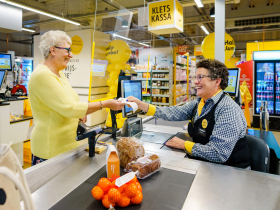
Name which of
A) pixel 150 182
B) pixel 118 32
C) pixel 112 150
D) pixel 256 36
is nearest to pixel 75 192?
Answer: pixel 112 150

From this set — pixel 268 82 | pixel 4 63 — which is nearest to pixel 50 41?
pixel 4 63

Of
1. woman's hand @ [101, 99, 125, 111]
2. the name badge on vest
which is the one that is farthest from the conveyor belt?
woman's hand @ [101, 99, 125, 111]

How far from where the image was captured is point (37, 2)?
696 cm

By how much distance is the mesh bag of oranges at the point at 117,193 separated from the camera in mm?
1004

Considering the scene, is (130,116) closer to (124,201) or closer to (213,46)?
(124,201)

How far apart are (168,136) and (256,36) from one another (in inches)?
716

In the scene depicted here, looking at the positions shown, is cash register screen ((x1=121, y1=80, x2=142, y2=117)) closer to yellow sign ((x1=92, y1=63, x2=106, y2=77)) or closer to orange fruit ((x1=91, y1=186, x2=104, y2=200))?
orange fruit ((x1=91, y1=186, x2=104, y2=200))

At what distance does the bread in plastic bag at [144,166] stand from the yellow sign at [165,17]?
3958mm

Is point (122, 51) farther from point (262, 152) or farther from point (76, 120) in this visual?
point (262, 152)

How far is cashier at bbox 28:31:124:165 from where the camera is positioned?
5.34ft

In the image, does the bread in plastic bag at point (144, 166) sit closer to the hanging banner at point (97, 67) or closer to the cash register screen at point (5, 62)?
the hanging banner at point (97, 67)

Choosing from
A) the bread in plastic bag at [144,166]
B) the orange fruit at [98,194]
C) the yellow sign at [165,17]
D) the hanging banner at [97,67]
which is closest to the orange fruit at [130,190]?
the orange fruit at [98,194]

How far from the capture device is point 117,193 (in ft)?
3.28

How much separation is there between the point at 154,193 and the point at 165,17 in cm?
450
